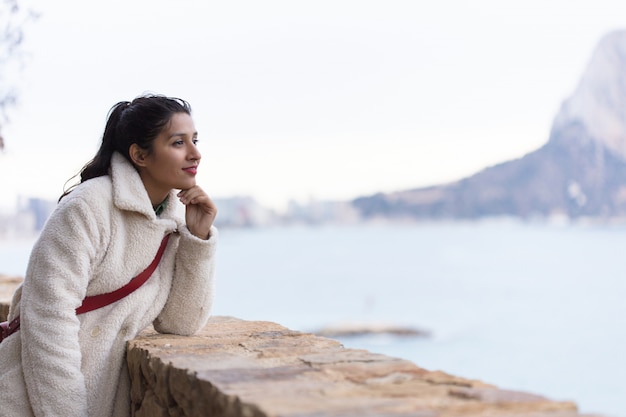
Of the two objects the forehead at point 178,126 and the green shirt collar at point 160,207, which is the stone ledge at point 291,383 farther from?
the forehead at point 178,126

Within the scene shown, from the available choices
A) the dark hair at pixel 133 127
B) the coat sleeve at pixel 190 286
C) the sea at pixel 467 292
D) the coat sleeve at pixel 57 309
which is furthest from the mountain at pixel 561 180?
the coat sleeve at pixel 57 309

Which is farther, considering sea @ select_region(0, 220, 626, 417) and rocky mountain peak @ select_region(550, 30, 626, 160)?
rocky mountain peak @ select_region(550, 30, 626, 160)

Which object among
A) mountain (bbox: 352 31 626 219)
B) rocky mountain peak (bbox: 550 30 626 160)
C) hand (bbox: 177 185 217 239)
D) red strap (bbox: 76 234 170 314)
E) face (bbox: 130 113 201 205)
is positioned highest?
rocky mountain peak (bbox: 550 30 626 160)

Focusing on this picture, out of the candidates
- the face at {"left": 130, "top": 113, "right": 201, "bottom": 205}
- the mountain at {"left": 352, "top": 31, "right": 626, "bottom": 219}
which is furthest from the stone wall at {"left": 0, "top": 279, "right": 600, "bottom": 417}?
the mountain at {"left": 352, "top": 31, "right": 626, "bottom": 219}

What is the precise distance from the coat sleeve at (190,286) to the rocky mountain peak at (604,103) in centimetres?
3808

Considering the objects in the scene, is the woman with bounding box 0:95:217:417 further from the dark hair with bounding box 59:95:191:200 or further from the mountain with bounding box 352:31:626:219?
the mountain with bounding box 352:31:626:219

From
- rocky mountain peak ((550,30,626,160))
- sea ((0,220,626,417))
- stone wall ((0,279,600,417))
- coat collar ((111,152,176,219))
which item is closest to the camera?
stone wall ((0,279,600,417))

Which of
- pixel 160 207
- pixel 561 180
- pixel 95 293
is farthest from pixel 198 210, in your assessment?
pixel 561 180

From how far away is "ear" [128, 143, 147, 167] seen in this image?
2014 mm

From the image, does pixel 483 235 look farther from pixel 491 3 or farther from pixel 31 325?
pixel 31 325

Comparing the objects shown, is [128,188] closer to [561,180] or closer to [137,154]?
[137,154]

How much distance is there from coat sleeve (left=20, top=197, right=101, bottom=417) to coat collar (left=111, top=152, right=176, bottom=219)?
0.09 metres

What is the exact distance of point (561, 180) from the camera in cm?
3609

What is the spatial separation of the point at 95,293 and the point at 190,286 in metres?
0.25
